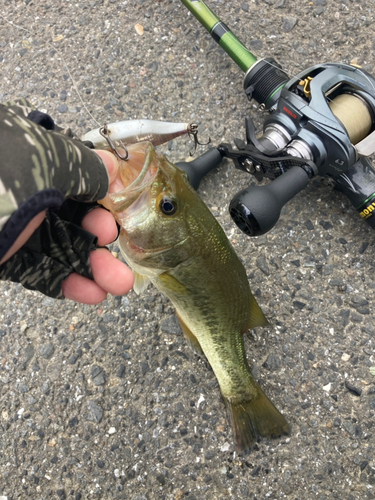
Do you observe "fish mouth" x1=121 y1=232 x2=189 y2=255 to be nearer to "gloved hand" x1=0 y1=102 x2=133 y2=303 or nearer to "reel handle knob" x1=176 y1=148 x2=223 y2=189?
"gloved hand" x1=0 y1=102 x2=133 y2=303

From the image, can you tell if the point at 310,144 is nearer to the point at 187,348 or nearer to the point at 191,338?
the point at 191,338

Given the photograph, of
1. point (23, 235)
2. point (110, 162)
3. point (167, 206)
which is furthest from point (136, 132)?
point (23, 235)

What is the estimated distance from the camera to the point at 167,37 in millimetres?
2957

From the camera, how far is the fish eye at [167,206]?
5.66ft

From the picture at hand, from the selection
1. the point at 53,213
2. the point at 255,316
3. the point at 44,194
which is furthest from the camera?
the point at 255,316

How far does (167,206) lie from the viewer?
1.75 meters

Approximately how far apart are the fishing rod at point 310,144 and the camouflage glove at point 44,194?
75 centimetres

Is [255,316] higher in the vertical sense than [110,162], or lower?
lower

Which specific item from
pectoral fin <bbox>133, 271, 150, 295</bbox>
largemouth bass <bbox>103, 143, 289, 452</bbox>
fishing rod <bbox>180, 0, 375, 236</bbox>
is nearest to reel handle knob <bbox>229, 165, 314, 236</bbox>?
fishing rod <bbox>180, 0, 375, 236</bbox>

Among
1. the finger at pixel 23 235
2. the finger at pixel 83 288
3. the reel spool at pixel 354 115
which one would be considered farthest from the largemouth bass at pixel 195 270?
the reel spool at pixel 354 115

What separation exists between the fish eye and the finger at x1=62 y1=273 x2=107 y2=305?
51 cm

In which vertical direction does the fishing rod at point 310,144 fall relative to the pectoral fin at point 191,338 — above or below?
above

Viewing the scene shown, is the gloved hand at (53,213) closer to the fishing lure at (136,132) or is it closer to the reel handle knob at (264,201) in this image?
the fishing lure at (136,132)

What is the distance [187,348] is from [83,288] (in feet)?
2.79
